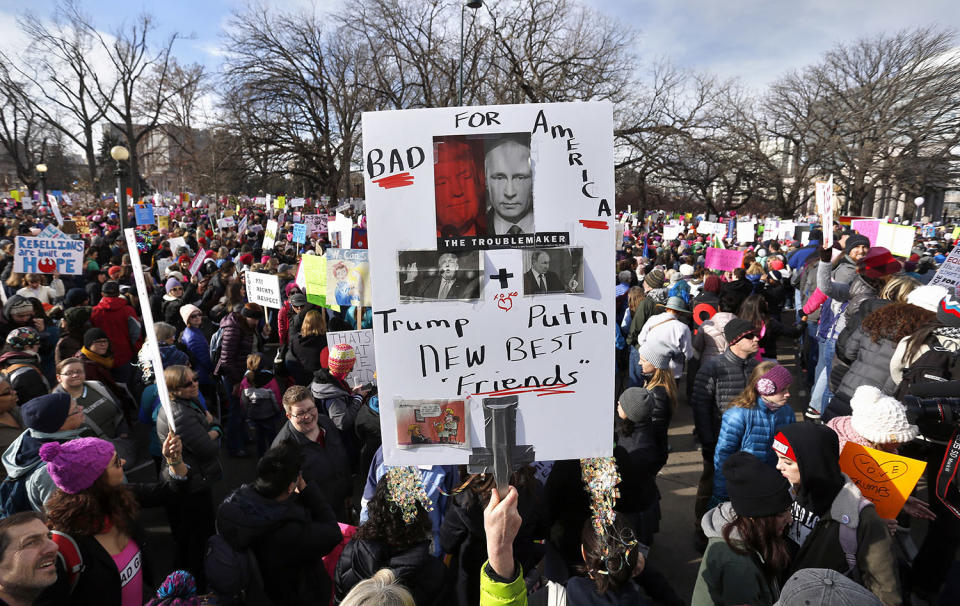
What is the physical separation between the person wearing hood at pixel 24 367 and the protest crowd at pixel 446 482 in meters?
0.02

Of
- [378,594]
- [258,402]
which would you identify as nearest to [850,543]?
[378,594]

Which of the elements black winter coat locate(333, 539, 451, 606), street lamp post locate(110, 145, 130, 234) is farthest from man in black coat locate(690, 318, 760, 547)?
street lamp post locate(110, 145, 130, 234)

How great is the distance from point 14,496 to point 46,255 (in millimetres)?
5551

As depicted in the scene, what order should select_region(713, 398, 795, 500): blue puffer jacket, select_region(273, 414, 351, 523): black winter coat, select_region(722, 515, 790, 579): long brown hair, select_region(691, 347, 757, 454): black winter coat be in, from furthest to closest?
1. select_region(691, 347, 757, 454): black winter coat
2. select_region(713, 398, 795, 500): blue puffer jacket
3. select_region(273, 414, 351, 523): black winter coat
4. select_region(722, 515, 790, 579): long brown hair

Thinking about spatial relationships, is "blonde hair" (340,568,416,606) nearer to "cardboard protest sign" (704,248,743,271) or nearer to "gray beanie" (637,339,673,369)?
"gray beanie" (637,339,673,369)

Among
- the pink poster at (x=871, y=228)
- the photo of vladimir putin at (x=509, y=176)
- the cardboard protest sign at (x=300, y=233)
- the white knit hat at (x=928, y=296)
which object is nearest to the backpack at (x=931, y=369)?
the white knit hat at (x=928, y=296)

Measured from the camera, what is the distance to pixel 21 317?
5191 millimetres

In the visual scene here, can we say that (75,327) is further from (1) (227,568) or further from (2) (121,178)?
(2) (121,178)

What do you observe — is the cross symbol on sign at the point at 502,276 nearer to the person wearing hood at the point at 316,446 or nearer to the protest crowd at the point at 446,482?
the protest crowd at the point at 446,482

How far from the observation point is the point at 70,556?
220 cm

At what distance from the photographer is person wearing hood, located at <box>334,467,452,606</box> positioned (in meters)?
2.27

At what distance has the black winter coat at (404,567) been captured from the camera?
7.48ft

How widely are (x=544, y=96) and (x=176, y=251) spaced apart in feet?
59.0

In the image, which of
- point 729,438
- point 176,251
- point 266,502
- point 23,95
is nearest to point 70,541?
point 266,502
